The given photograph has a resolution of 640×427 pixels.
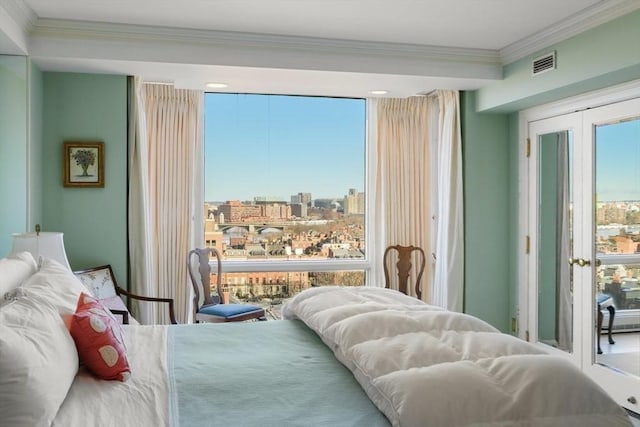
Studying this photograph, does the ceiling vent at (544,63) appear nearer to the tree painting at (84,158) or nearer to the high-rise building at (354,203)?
the high-rise building at (354,203)

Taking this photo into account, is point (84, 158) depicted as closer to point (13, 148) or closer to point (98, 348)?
point (13, 148)

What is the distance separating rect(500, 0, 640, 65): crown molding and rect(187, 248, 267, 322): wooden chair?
2.80 meters

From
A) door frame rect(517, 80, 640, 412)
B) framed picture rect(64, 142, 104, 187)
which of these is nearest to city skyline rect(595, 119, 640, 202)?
door frame rect(517, 80, 640, 412)

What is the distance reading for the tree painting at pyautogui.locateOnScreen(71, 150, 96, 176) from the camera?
4.14 metres

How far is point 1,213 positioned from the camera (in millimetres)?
3252

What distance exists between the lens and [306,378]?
1979mm

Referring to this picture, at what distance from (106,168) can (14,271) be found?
2.20 m

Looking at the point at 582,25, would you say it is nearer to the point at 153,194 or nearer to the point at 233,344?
the point at 233,344

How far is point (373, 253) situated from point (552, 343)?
67.2 inches

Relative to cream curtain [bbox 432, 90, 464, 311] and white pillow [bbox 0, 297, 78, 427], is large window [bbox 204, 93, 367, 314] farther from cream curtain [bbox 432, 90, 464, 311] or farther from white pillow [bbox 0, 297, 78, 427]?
white pillow [bbox 0, 297, 78, 427]

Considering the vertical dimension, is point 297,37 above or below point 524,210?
above

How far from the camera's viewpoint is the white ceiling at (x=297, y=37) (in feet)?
11.1

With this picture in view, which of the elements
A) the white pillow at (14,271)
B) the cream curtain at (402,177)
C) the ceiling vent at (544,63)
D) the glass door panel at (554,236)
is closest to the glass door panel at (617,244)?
the glass door panel at (554,236)

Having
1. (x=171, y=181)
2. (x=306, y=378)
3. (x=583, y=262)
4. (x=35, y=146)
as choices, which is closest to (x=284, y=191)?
(x=171, y=181)
